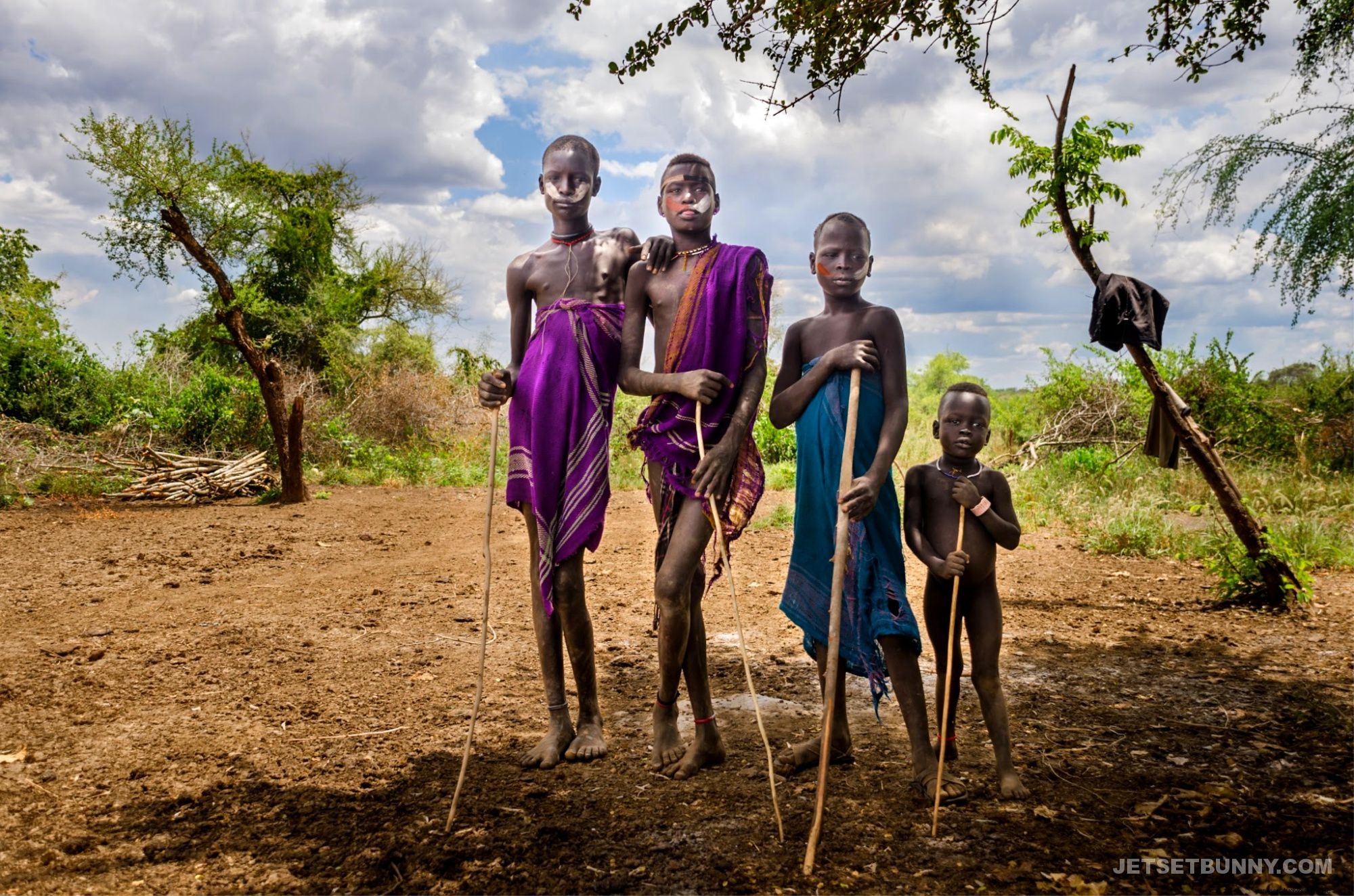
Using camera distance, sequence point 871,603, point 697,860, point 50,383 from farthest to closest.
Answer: point 50,383 → point 871,603 → point 697,860

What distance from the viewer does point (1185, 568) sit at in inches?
288

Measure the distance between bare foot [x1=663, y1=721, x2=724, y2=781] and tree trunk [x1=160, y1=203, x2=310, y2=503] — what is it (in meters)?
7.89

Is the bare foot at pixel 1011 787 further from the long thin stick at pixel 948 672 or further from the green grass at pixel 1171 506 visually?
the green grass at pixel 1171 506

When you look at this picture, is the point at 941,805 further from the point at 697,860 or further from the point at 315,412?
the point at 315,412

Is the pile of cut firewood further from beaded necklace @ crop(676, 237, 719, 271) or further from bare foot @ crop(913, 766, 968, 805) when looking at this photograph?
bare foot @ crop(913, 766, 968, 805)

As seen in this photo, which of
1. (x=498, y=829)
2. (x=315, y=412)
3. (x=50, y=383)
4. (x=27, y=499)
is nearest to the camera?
(x=498, y=829)

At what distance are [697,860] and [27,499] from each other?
1059 centimetres

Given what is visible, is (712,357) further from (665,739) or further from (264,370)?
(264,370)

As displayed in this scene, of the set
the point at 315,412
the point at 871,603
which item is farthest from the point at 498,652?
the point at 315,412

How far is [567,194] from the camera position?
3629 millimetres

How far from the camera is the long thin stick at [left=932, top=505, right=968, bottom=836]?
2.91 m

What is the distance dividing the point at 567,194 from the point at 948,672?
2.27 meters

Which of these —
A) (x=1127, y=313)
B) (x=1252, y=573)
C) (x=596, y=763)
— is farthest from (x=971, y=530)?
(x=1252, y=573)

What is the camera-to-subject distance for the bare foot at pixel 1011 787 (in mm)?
3174
